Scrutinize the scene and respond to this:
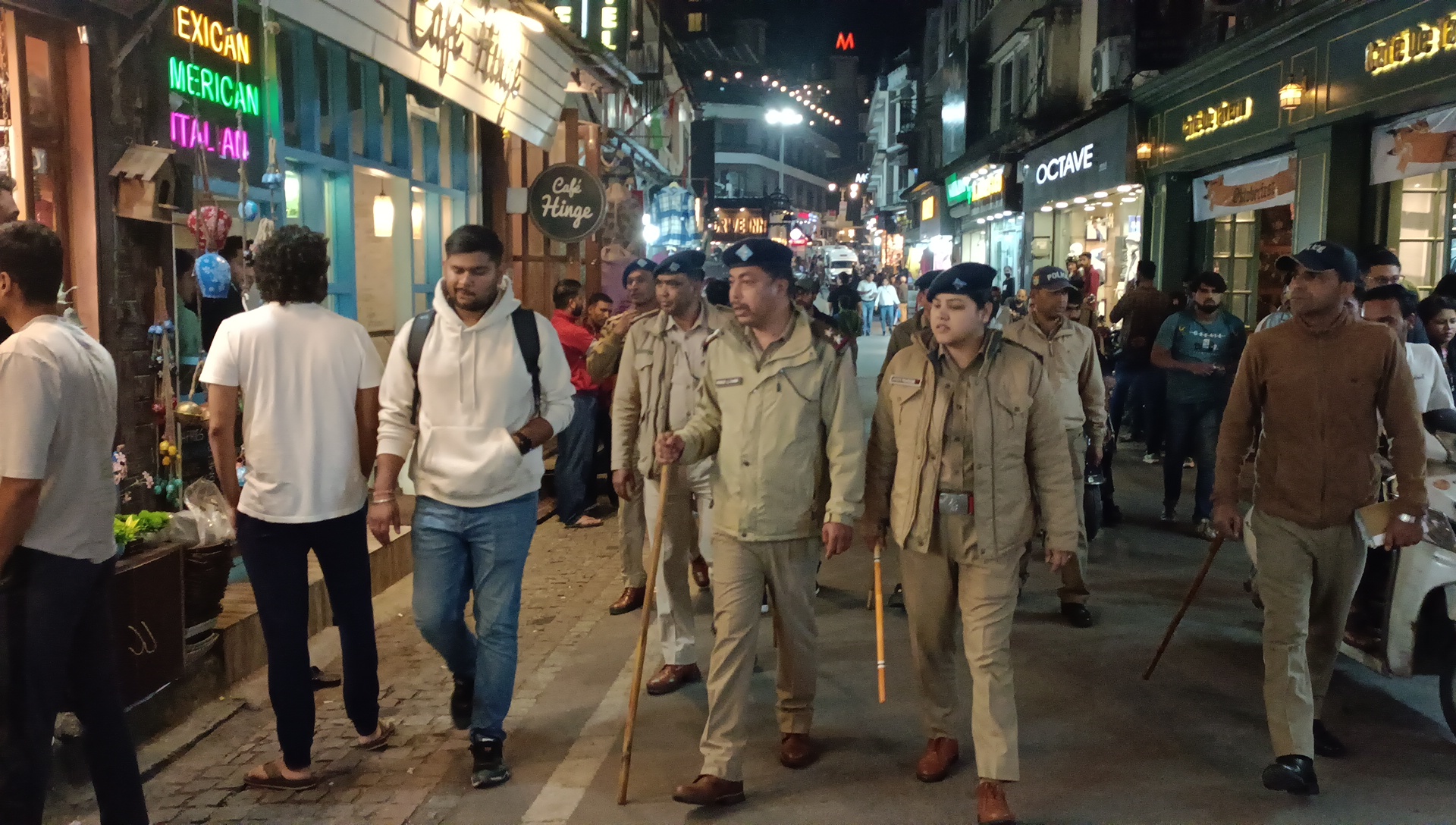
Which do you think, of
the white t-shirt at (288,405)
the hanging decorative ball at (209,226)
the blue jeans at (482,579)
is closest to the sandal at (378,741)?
the blue jeans at (482,579)

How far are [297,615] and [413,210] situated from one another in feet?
28.1

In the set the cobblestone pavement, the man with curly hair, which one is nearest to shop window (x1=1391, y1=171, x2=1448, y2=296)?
the cobblestone pavement

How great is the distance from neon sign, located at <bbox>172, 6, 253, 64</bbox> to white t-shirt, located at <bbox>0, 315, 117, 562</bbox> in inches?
150

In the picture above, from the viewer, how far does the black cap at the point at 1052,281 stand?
7289mm

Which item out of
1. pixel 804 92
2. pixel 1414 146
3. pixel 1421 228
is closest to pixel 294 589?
pixel 1414 146

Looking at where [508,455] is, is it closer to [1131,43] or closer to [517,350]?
[517,350]

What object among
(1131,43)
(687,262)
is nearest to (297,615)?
(687,262)

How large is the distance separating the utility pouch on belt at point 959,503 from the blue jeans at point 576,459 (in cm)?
574

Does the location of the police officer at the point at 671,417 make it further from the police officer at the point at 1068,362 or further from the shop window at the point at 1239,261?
the shop window at the point at 1239,261

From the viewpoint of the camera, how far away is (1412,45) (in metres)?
10.6

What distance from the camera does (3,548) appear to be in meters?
3.47

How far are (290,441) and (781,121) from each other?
75.5 meters

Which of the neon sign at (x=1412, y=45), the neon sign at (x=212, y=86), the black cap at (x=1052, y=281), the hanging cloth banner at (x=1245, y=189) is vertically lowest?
the black cap at (x=1052, y=281)

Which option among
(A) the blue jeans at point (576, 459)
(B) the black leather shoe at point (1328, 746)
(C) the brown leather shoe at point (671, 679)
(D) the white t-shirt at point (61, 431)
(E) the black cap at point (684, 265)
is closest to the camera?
(D) the white t-shirt at point (61, 431)
